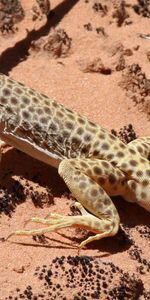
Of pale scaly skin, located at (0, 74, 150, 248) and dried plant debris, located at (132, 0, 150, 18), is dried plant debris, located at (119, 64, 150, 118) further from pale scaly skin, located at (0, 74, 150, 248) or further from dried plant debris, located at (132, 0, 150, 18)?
dried plant debris, located at (132, 0, 150, 18)

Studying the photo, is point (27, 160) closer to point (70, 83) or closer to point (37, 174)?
point (37, 174)

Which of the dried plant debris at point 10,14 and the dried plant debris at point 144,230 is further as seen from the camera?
the dried plant debris at point 10,14

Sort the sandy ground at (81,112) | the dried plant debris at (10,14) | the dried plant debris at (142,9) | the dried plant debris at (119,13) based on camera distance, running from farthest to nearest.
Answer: the dried plant debris at (142,9), the dried plant debris at (119,13), the dried plant debris at (10,14), the sandy ground at (81,112)

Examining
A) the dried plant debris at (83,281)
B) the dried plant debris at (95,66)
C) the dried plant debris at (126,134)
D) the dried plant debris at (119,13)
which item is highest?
the dried plant debris at (119,13)

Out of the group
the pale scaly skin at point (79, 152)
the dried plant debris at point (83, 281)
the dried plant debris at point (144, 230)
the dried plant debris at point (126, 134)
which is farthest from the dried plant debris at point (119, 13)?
the dried plant debris at point (83, 281)

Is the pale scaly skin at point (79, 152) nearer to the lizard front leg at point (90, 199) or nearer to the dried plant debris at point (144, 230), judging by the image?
the lizard front leg at point (90, 199)

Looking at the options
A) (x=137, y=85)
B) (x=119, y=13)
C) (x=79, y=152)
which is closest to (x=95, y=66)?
(x=137, y=85)
